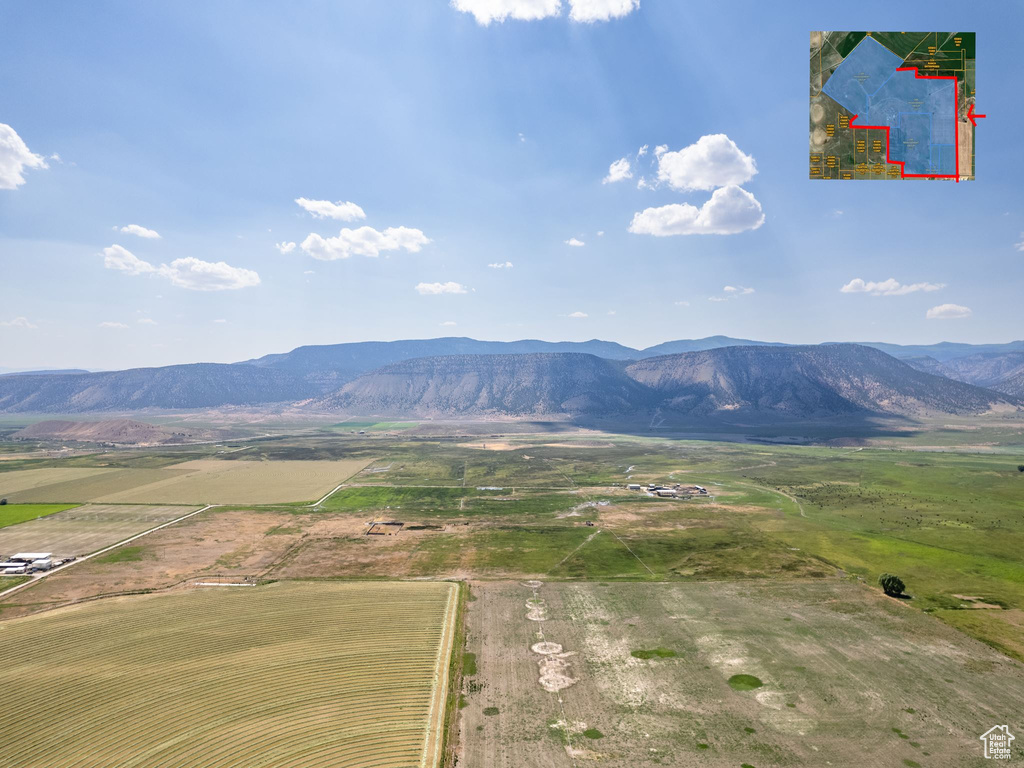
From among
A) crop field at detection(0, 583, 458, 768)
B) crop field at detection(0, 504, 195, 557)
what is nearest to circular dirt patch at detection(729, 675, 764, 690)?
crop field at detection(0, 583, 458, 768)

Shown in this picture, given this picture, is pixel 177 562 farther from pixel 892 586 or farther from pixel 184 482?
pixel 892 586

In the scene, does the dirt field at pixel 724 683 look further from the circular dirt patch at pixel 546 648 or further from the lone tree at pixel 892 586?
the lone tree at pixel 892 586

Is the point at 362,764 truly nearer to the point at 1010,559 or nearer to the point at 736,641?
the point at 736,641

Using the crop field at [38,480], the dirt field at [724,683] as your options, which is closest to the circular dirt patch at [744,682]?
the dirt field at [724,683]

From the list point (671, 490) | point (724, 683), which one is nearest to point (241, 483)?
Answer: point (671, 490)

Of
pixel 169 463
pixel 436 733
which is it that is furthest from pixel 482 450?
pixel 436 733
